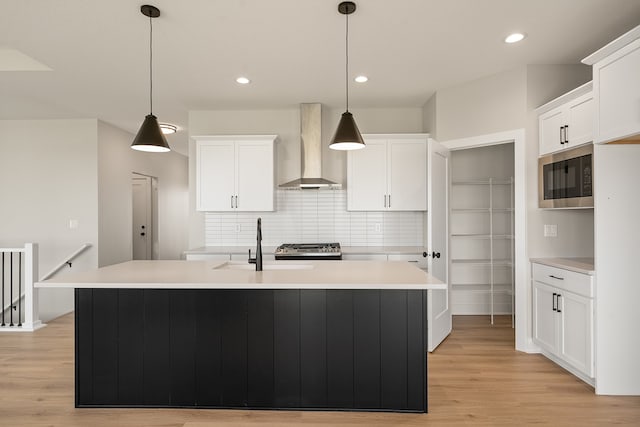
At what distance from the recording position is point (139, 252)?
759 cm

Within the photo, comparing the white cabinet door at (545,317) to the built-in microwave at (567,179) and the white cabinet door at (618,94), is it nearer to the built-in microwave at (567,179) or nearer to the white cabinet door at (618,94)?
the built-in microwave at (567,179)

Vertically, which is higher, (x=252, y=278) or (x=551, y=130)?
(x=551, y=130)

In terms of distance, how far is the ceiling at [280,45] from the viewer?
2596mm

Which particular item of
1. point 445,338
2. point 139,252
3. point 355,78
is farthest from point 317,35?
point 139,252

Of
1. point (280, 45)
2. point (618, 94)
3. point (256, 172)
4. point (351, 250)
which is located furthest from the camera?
point (256, 172)

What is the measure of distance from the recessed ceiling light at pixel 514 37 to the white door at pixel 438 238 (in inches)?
40.5

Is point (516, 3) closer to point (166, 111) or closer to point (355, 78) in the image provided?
point (355, 78)

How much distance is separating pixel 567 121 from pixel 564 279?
1.29 meters

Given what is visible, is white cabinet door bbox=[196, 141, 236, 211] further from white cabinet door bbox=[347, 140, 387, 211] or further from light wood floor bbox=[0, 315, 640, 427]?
light wood floor bbox=[0, 315, 640, 427]

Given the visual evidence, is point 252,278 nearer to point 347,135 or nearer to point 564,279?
point 347,135

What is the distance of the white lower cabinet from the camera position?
2752 mm

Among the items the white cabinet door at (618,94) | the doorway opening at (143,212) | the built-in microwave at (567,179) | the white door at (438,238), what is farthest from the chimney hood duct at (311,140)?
the doorway opening at (143,212)

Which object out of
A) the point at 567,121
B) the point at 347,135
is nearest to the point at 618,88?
the point at 567,121

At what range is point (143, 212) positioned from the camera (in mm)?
7684
